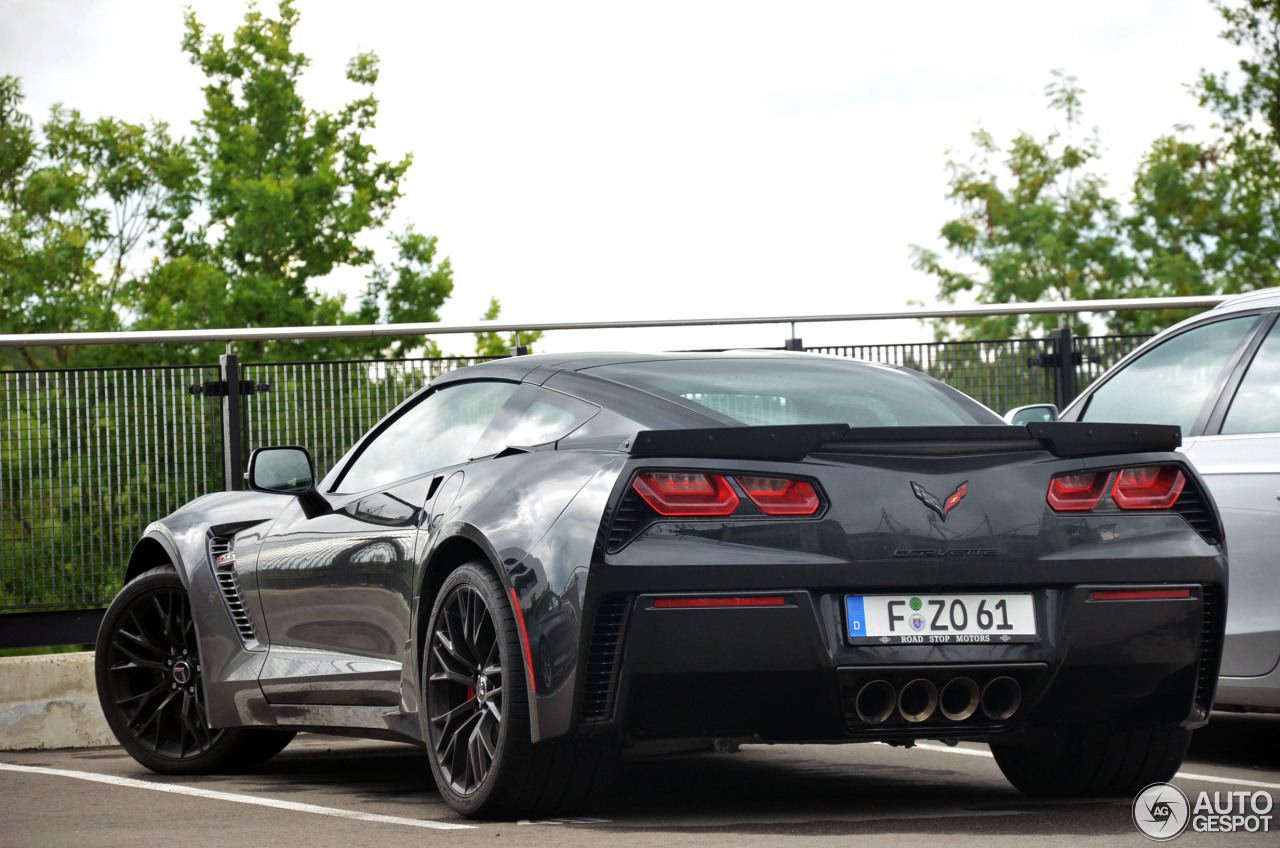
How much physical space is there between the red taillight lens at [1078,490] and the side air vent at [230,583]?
10.1 ft

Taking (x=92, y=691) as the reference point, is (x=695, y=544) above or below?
above

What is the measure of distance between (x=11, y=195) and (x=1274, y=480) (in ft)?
150

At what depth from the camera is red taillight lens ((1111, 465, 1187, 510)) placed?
4379 millimetres

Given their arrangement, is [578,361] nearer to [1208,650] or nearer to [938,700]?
[938,700]

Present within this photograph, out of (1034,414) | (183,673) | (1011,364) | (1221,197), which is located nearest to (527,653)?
(1034,414)

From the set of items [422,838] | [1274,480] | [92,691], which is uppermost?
[1274,480]

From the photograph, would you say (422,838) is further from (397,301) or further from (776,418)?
(397,301)

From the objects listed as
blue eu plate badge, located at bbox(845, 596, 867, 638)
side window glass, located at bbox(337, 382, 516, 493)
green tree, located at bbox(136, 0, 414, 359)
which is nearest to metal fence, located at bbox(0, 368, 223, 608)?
side window glass, located at bbox(337, 382, 516, 493)

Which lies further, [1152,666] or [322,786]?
[322,786]

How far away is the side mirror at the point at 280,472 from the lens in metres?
5.89

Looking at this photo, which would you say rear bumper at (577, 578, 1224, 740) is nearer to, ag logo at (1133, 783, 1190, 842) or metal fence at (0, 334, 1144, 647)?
ag logo at (1133, 783, 1190, 842)

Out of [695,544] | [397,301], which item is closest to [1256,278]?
[397,301]

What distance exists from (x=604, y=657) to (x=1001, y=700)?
1074 mm

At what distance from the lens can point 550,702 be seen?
13.6ft
